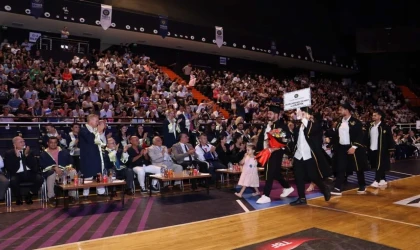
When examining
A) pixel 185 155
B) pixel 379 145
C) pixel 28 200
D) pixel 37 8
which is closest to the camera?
pixel 28 200

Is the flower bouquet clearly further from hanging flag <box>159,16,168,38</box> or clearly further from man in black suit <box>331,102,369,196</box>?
hanging flag <box>159,16,168,38</box>

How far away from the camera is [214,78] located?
20.2 metres

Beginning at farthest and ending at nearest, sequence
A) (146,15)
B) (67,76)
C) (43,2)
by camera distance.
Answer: (146,15), (43,2), (67,76)

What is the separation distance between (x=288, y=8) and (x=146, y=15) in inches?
491

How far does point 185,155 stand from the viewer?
9.49 metres

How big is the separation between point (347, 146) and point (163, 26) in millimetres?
12711

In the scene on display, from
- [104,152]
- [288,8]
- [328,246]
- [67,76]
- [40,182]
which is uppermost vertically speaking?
[288,8]

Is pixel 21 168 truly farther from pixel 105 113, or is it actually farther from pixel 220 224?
pixel 105 113

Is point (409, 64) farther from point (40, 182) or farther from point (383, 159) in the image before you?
point (40, 182)

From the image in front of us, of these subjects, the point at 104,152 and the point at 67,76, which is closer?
the point at 104,152

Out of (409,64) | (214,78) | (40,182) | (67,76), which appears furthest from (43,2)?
(409,64)

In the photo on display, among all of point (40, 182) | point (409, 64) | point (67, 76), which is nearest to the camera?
point (40, 182)

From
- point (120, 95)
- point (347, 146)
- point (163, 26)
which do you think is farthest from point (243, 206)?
point (163, 26)

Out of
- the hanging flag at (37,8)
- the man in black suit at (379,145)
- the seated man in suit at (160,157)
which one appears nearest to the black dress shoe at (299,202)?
the man in black suit at (379,145)
